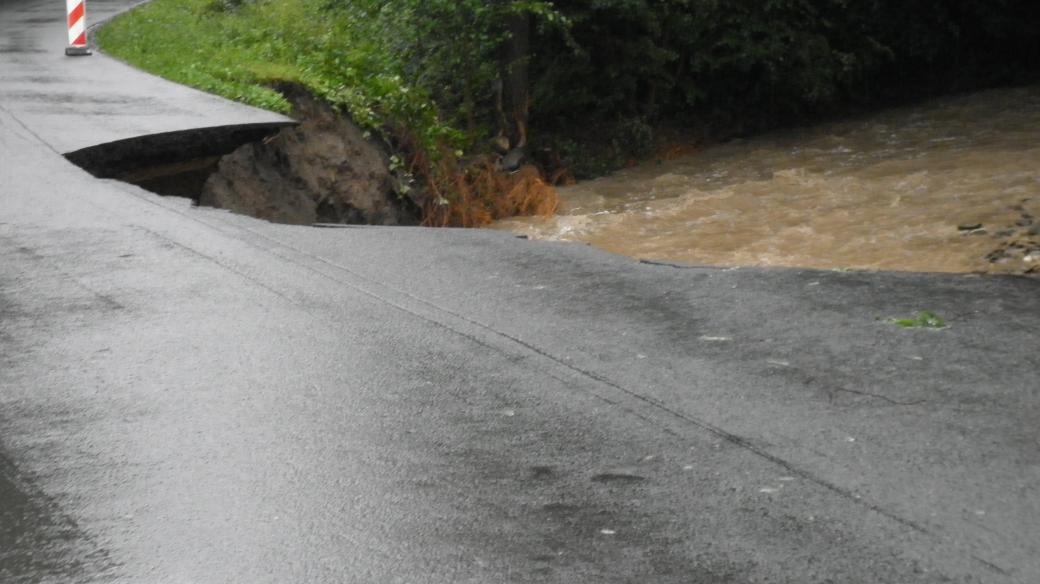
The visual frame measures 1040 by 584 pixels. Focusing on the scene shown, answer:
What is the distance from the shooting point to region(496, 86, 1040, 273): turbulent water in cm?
1177

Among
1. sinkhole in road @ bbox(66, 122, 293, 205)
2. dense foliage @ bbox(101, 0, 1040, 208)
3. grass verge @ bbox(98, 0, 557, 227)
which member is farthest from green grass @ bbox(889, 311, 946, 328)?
dense foliage @ bbox(101, 0, 1040, 208)

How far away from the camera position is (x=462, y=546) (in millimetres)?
4312

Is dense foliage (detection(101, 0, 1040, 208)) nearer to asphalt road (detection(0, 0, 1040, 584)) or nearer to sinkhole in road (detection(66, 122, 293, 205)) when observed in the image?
sinkhole in road (detection(66, 122, 293, 205))

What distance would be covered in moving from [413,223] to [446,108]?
236 inches

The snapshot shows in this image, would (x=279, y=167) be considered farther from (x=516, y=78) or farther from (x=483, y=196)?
(x=516, y=78)

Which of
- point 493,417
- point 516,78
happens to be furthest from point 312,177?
point 493,417

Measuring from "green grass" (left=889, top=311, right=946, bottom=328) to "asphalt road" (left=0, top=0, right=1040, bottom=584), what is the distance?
0.11 meters

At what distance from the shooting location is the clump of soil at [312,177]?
38.8ft

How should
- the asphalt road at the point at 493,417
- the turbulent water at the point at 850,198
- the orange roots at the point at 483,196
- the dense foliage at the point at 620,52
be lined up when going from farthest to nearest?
the dense foliage at the point at 620,52
the orange roots at the point at 483,196
the turbulent water at the point at 850,198
the asphalt road at the point at 493,417

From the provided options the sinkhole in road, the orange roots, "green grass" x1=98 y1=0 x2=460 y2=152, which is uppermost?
"green grass" x1=98 y1=0 x2=460 y2=152

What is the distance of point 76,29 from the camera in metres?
18.1

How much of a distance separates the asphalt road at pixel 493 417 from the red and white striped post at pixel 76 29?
33.3ft

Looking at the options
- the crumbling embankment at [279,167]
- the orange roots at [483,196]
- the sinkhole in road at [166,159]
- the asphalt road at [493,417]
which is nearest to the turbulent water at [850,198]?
the orange roots at [483,196]

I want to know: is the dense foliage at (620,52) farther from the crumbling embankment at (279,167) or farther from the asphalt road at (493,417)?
the asphalt road at (493,417)
